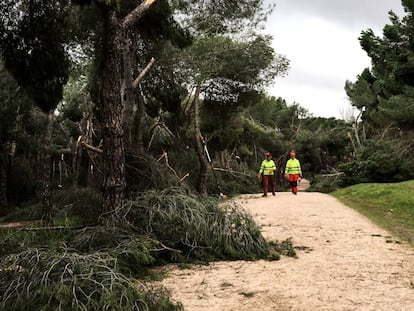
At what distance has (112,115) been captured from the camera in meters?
7.82

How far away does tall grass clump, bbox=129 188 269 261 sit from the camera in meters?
7.42

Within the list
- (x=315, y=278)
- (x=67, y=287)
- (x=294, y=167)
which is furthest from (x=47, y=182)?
(x=315, y=278)

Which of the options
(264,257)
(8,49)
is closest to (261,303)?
(264,257)

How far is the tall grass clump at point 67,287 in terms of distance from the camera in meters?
4.45

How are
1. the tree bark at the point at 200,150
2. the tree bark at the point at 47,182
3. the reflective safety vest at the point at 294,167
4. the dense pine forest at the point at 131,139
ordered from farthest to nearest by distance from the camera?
1. the tree bark at the point at 200,150
2. the reflective safety vest at the point at 294,167
3. the tree bark at the point at 47,182
4. the dense pine forest at the point at 131,139

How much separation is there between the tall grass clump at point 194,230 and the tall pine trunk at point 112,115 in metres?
0.46

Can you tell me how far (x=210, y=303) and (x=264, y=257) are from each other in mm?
2513

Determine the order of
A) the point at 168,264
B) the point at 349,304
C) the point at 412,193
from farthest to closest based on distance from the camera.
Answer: the point at 412,193 → the point at 168,264 → the point at 349,304

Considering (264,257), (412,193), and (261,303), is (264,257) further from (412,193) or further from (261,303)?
(412,193)

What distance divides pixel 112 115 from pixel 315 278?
4251mm

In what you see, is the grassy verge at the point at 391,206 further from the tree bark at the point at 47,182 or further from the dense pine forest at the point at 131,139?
the tree bark at the point at 47,182

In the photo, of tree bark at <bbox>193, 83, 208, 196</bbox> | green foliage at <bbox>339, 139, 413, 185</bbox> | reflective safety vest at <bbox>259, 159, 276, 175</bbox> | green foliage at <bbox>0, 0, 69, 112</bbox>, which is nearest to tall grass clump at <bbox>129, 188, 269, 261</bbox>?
green foliage at <bbox>0, 0, 69, 112</bbox>

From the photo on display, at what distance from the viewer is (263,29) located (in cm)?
1839

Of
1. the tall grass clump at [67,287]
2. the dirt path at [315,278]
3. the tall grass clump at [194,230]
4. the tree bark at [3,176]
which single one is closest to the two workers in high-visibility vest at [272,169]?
the dirt path at [315,278]
